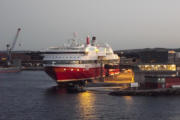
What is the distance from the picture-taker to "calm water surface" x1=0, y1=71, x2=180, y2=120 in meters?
17.6

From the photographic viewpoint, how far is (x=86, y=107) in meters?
19.9

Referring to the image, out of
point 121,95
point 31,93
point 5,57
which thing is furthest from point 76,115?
point 5,57

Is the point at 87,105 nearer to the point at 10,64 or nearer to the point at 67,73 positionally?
the point at 67,73

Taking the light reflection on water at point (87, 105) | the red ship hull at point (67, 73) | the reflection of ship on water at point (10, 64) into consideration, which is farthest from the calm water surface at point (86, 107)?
the reflection of ship on water at point (10, 64)

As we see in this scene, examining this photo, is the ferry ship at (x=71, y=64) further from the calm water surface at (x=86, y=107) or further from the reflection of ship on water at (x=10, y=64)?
the reflection of ship on water at (x=10, y=64)

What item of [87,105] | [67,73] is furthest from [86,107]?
[67,73]

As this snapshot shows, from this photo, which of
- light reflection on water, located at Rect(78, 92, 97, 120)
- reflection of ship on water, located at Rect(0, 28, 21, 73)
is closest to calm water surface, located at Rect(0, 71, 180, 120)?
light reflection on water, located at Rect(78, 92, 97, 120)

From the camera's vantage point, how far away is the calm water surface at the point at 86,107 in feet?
57.7

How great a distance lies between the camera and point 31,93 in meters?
26.0

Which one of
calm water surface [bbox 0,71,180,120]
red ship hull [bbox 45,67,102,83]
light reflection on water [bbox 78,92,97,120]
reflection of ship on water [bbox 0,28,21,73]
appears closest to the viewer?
calm water surface [bbox 0,71,180,120]

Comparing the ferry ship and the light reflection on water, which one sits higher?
the ferry ship

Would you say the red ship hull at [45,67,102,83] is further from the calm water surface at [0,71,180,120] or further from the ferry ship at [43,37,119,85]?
the calm water surface at [0,71,180,120]

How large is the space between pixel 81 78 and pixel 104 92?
17.1 feet

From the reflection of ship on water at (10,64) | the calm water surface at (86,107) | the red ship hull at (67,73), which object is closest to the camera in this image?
the calm water surface at (86,107)
